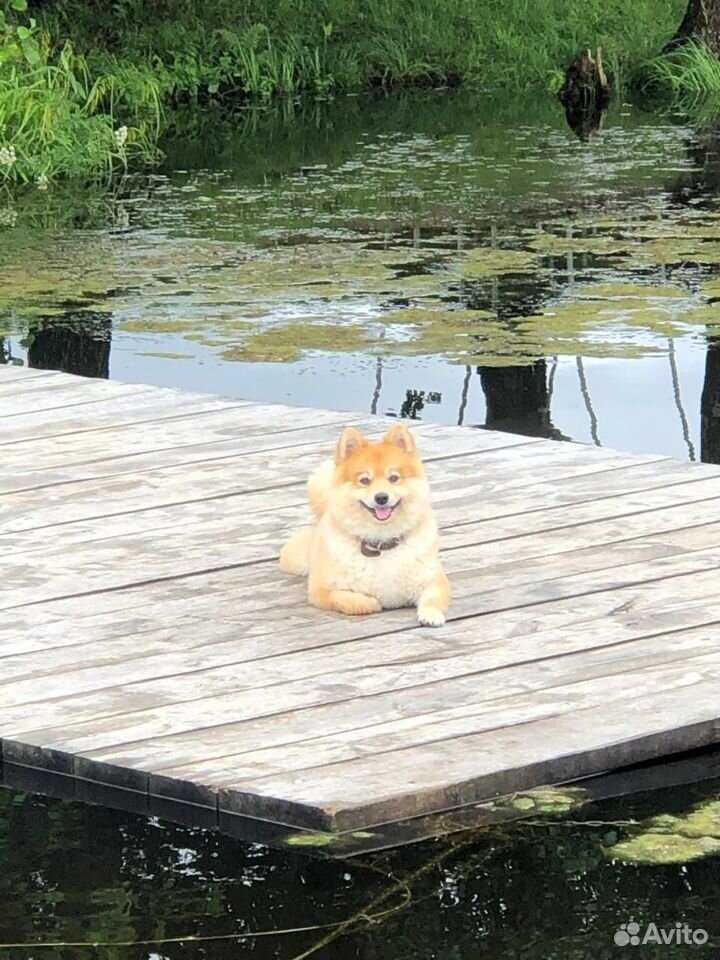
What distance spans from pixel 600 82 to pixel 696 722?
17.1 metres

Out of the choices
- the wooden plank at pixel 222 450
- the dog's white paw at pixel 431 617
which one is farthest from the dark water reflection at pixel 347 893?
the wooden plank at pixel 222 450

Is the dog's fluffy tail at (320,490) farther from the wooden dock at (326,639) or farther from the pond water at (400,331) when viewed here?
the pond water at (400,331)

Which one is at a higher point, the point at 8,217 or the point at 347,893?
the point at 8,217

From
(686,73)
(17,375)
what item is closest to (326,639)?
(17,375)

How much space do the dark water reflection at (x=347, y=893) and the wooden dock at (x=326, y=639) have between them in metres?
0.08

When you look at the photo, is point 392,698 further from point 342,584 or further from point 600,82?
point 600,82

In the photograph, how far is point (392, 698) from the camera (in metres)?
4.16

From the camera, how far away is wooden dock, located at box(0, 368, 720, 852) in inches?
152

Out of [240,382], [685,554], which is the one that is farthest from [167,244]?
[685,554]

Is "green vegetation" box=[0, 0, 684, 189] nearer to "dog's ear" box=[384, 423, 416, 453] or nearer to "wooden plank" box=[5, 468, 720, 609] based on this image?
"wooden plank" box=[5, 468, 720, 609]

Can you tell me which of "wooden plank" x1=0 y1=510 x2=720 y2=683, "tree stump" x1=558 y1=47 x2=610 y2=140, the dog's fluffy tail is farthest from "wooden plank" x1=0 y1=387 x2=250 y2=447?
"tree stump" x1=558 y1=47 x2=610 y2=140

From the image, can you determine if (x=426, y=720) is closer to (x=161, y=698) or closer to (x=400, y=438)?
(x=161, y=698)

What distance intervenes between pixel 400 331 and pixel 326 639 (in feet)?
16.7

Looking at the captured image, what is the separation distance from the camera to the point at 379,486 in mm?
4383
